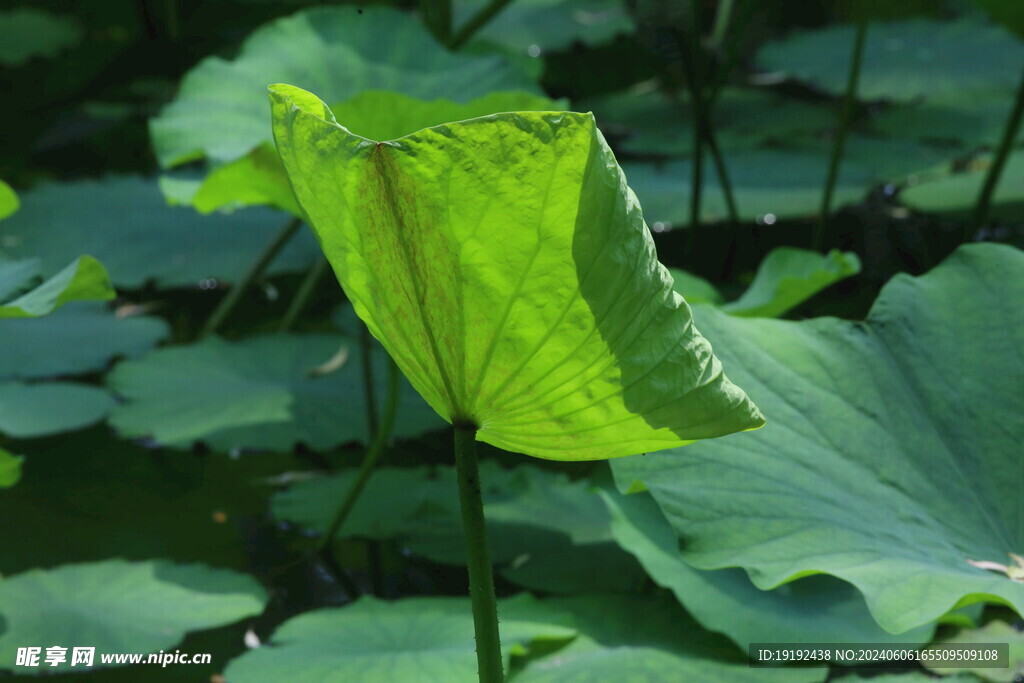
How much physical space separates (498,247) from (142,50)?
341cm

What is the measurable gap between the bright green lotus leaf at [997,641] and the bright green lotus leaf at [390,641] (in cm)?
36

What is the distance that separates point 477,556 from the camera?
56 cm

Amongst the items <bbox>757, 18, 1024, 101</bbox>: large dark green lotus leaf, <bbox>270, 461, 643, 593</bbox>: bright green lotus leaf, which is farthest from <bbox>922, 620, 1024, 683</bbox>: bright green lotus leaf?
<bbox>757, 18, 1024, 101</bbox>: large dark green lotus leaf

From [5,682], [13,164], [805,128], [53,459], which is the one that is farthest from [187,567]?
[13,164]

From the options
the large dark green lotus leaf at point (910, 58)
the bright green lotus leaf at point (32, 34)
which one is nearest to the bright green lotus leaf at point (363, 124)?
the large dark green lotus leaf at point (910, 58)

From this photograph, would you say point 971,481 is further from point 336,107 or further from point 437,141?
point 336,107

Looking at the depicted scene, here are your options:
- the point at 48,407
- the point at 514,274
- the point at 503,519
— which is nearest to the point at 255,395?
the point at 48,407

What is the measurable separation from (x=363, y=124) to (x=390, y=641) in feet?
1.86

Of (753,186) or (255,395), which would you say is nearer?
(255,395)

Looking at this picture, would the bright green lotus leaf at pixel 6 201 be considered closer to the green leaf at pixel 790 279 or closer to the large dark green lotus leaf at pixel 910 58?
the green leaf at pixel 790 279

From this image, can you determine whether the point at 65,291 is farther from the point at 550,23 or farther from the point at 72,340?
the point at 550,23

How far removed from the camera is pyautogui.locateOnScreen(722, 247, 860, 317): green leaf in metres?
1.03

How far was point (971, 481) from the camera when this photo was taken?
834mm

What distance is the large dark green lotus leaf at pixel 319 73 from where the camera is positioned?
146 centimetres
